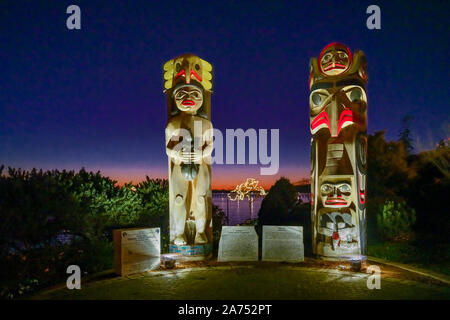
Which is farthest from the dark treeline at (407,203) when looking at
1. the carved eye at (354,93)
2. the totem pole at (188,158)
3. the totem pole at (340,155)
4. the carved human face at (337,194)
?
the carved eye at (354,93)

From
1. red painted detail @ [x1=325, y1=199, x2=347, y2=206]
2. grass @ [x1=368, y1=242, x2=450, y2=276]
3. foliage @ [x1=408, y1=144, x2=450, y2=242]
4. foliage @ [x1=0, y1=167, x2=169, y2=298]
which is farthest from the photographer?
foliage @ [x1=408, y1=144, x2=450, y2=242]

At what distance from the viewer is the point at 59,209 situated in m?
8.48

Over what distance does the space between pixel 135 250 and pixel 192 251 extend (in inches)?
74.6

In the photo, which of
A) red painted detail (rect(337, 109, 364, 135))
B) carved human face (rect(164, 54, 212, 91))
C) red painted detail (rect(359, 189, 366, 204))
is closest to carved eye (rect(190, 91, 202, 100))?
carved human face (rect(164, 54, 212, 91))

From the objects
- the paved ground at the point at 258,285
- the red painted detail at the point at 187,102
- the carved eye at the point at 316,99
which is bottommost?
the paved ground at the point at 258,285

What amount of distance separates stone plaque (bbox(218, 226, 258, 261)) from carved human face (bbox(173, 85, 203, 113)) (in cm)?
399

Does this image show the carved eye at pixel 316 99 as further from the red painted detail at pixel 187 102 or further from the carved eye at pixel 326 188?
the red painted detail at pixel 187 102

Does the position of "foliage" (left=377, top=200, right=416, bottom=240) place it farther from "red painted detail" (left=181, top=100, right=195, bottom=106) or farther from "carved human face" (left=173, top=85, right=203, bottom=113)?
"red painted detail" (left=181, top=100, right=195, bottom=106)

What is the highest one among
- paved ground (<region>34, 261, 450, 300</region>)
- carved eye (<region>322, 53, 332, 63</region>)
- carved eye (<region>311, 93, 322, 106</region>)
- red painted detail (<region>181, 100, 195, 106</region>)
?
carved eye (<region>322, 53, 332, 63</region>)

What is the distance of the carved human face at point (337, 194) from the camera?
31.6ft

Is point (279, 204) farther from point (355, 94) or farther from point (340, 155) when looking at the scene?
point (355, 94)

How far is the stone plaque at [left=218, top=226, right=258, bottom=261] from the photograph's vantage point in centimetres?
1005

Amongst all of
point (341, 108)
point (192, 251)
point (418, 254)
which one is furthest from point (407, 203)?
point (192, 251)

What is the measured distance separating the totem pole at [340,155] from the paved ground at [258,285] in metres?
0.95
